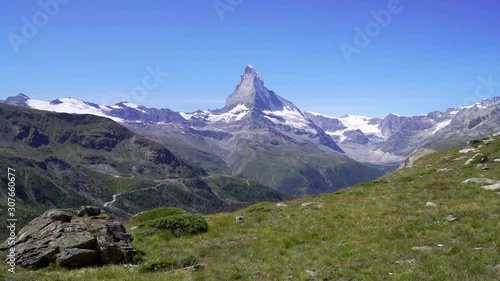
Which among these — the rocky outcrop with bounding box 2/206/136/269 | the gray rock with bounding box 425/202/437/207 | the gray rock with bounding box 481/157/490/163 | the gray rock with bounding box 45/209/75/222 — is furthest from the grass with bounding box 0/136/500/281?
Answer: the gray rock with bounding box 481/157/490/163

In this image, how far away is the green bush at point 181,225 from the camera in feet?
91.8

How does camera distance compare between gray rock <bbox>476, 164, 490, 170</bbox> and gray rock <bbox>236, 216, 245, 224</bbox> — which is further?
gray rock <bbox>476, 164, 490, 170</bbox>

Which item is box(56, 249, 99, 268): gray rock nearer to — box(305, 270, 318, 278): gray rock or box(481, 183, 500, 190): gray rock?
box(305, 270, 318, 278): gray rock

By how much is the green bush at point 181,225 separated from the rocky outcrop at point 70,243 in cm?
436

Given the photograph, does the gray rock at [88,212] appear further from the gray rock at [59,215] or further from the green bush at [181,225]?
the green bush at [181,225]

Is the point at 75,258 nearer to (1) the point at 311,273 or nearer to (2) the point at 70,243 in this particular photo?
(2) the point at 70,243

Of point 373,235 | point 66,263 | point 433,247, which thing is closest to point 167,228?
point 66,263

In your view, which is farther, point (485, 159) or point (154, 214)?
point (485, 159)

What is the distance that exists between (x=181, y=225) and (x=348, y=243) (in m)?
13.2

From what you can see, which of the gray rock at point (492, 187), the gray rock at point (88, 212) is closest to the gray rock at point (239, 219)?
the gray rock at point (88, 212)

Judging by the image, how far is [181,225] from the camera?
93.2 feet

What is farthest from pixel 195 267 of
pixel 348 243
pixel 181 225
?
pixel 181 225

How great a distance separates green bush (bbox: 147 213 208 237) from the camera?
28.0m

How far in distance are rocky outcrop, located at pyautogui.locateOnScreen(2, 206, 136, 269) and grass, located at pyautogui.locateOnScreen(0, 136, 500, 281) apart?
114 cm
